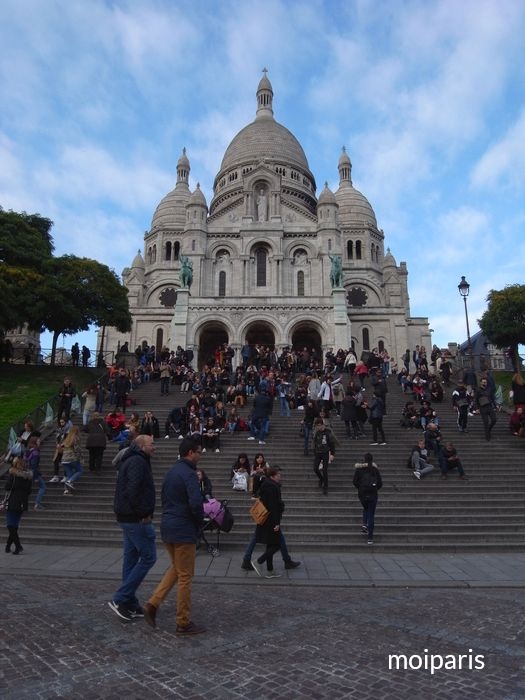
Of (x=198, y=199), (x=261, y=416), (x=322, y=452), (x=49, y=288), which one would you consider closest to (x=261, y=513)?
(x=322, y=452)

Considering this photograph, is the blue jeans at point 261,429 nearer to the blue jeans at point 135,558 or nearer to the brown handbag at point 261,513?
the brown handbag at point 261,513

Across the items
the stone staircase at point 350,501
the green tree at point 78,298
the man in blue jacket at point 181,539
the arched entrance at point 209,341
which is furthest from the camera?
the arched entrance at point 209,341

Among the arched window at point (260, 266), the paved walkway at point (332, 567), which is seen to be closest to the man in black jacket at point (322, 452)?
the paved walkway at point (332, 567)

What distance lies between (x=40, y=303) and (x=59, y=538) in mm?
19089

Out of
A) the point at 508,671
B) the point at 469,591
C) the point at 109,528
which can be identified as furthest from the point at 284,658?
the point at 109,528

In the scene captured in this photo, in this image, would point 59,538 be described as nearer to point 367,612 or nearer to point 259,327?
point 367,612

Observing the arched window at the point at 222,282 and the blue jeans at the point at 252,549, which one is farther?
the arched window at the point at 222,282

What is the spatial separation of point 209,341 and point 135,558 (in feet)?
120

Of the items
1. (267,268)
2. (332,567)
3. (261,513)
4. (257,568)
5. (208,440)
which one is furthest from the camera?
(267,268)

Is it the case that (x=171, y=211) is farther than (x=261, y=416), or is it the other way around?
(x=171, y=211)

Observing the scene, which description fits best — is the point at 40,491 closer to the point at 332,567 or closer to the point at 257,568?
the point at 257,568

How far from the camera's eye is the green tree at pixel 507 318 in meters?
30.0

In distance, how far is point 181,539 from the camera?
5152 millimetres

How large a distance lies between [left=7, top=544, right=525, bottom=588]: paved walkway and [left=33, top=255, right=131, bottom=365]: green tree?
19.9 meters
